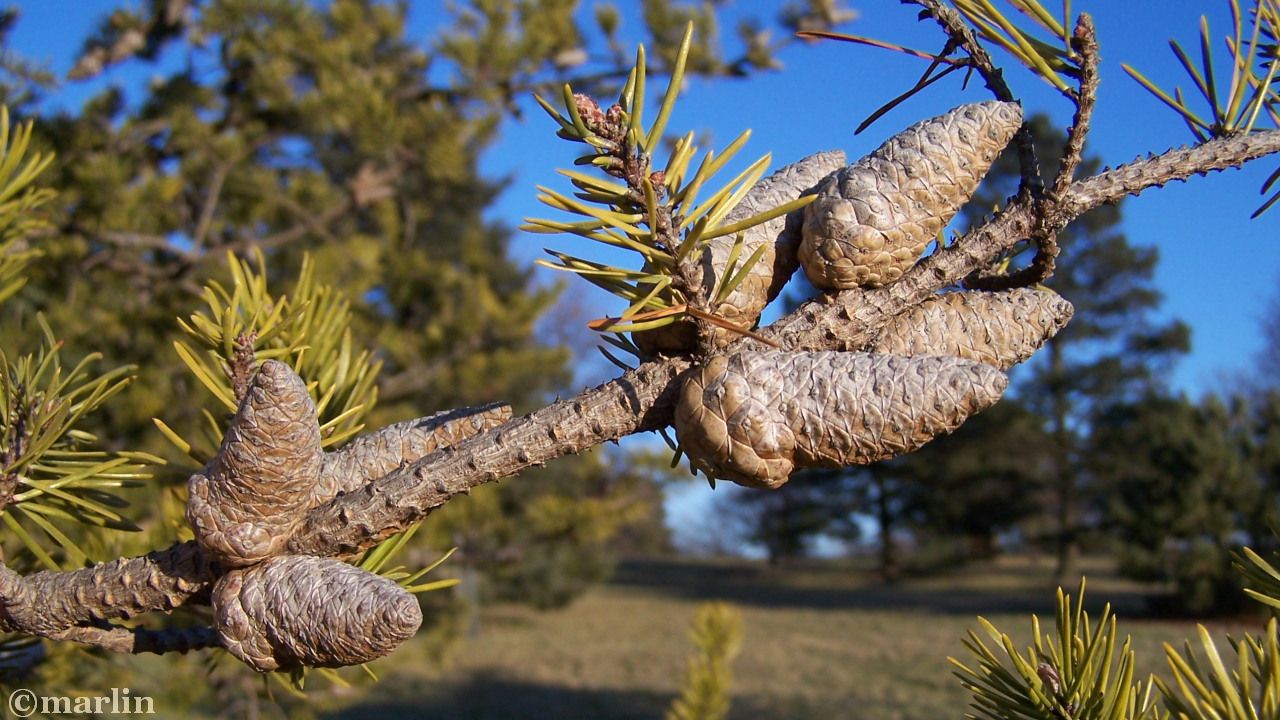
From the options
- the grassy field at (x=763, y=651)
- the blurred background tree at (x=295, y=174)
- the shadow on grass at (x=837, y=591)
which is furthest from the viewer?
the shadow on grass at (x=837, y=591)

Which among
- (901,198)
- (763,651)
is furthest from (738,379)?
(763,651)

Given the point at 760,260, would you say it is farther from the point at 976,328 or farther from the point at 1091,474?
the point at 1091,474

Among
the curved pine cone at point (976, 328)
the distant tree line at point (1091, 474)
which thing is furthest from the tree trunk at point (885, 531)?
the curved pine cone at point (976, 328)

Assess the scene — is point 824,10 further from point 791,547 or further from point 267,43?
point 791,547

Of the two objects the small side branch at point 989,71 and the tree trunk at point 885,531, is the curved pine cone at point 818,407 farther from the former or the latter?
the tree trunk at point 885,531

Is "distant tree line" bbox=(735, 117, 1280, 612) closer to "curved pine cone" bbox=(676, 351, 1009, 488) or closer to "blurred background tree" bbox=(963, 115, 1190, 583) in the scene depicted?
"blurred background tree" bbox=(963, 115, 1190, 583)

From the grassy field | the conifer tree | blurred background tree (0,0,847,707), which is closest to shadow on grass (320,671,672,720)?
the grassy field
